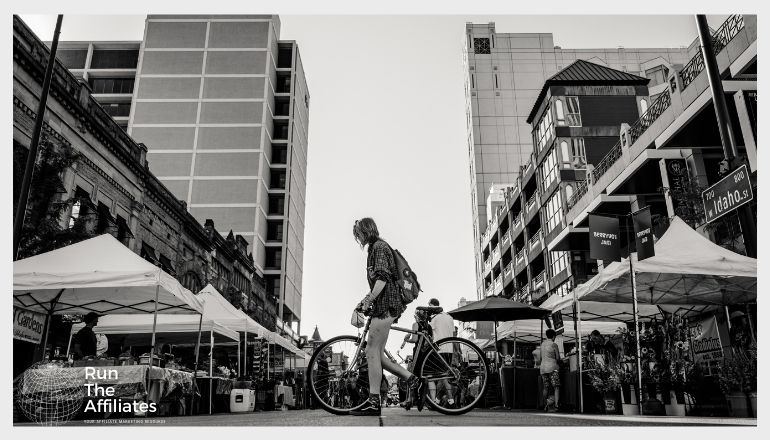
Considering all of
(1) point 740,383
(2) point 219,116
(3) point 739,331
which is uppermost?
(2) point 219,116

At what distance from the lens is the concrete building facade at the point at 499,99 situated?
6512 centimetres

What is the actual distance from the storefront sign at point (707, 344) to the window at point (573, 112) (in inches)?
920

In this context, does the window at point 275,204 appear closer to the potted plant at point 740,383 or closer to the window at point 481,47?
the window at point 481,47

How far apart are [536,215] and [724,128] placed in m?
31.9

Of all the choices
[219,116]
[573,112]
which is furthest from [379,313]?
[219,116]

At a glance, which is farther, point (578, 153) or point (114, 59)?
point (114, 59)

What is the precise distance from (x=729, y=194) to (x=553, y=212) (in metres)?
28.3

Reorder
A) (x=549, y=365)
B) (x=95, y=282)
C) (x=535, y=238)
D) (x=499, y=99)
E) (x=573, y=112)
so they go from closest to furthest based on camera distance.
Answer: (x=95, y=282) < (x=549, y=365) < (x=573, y=112) < (x=535, y=238) < (x=499, y=99)

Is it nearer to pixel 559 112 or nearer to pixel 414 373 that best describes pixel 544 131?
pixel 559 112

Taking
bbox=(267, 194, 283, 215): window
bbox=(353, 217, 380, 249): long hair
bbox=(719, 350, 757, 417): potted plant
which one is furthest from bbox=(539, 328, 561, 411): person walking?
bbox=(267, 194, 283, 215): window

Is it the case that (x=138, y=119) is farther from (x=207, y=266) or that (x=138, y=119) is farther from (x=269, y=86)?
(x=207, y=266)

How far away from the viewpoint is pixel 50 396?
5.84m

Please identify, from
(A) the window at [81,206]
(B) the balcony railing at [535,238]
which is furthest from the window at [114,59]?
(A) the window at [81,206]

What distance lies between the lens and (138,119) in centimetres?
6150
